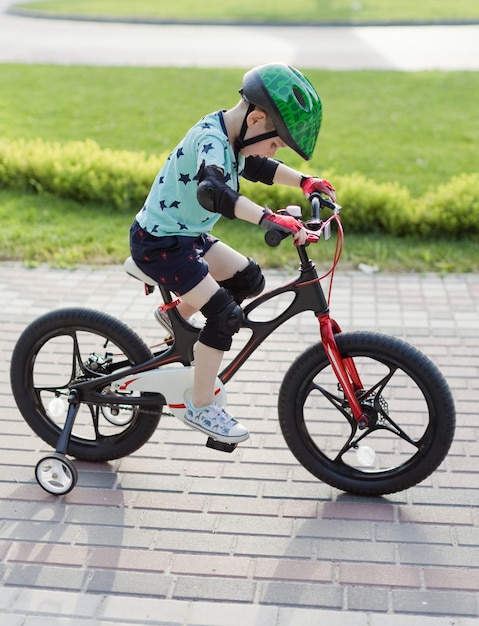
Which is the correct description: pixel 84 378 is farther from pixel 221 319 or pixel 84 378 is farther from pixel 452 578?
pixel 452 578

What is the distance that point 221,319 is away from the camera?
3492 mm

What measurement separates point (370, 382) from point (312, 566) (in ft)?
5.05

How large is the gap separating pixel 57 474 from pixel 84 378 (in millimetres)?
445

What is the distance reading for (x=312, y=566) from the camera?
3.36 m

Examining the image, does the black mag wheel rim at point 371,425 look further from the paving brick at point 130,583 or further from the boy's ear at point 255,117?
the boy's ear at point 255,117

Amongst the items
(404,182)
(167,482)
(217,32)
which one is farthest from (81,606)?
(217,32)

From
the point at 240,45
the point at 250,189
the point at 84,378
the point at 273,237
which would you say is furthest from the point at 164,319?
the point at 240,45

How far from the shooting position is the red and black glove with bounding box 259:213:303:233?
120 inches

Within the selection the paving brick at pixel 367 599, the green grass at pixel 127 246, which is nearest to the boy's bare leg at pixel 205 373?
the paving brick at pixel 367 599

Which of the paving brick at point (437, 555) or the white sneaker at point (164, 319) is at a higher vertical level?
the white sneaker at point (164, 319)

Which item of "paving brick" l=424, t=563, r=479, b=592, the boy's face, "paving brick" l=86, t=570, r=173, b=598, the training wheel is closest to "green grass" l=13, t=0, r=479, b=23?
the boy's face

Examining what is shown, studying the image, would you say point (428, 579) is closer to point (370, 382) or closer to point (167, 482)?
point (167, 482)

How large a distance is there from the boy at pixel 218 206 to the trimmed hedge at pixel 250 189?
334 centimetres

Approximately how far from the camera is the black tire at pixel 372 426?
354 cm
